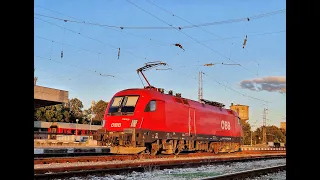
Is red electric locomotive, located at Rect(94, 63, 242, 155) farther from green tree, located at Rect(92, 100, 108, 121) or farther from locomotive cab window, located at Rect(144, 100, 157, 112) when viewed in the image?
green tree, located at Rect(92, 100, 108, 121)

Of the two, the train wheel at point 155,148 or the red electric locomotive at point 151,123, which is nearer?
the red electric locomotive at point 151,123

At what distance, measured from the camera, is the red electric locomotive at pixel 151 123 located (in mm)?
18750

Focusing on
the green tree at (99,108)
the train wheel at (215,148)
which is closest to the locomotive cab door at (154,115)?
the train wheel at (215,148)

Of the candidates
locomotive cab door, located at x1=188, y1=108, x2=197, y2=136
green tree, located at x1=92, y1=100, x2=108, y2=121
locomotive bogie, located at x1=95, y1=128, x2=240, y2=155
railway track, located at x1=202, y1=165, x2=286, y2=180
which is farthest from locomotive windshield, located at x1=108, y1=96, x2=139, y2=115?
green tree, located at x1=92, y1=100, x2=108, y2=121

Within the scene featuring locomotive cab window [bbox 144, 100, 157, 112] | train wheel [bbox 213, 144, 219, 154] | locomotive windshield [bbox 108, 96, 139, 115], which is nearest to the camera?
locomotive cab window [bbox 144, 100, 157, 112]

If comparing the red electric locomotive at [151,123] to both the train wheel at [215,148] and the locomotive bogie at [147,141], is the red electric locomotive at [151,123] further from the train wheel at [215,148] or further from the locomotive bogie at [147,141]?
the train wheel at [215,148]

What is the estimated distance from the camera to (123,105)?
2002cm

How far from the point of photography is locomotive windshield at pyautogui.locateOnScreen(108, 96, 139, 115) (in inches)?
774

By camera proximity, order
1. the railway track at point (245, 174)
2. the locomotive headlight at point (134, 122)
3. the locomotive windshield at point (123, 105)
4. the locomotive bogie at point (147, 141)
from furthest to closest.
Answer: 1. the locomotive windshield at point (123, 105)
2. the locomotive headlight at point (134, 122)
3. the locomotive bogie at point (147, 141)
4. the railway track at point (245, 174)
